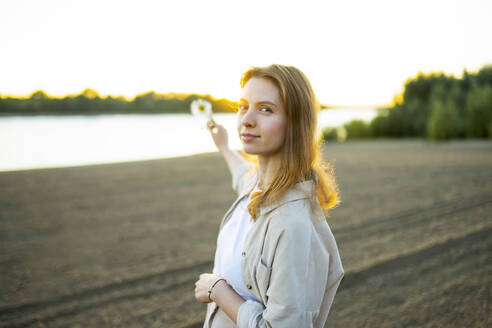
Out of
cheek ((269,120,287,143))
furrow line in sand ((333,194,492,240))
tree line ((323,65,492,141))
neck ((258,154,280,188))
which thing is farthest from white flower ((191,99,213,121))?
tree line ((323,65,492,141))

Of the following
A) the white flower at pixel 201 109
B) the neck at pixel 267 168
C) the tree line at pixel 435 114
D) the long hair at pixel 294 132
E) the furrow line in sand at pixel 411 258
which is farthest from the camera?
the tree line at pixel 435 114

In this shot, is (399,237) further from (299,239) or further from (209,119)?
(299,239)

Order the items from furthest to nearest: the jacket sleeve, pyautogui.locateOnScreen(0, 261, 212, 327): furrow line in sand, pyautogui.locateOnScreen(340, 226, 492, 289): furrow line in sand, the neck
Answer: pyautogui.locateOnScreen(340, 226, 492, 289): furrow line in sand
pyautogui.locateOnScreen(0, 261, 212, 327): furrow line in sand
the neck
the jacket sleeve

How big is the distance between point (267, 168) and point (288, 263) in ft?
1.43

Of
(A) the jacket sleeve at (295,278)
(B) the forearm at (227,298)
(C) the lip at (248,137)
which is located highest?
(C) the lip at (248,137)

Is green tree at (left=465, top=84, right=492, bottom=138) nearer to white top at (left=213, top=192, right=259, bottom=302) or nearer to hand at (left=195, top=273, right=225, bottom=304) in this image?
white top at (left=213, top=192, right=259, bottom=302)

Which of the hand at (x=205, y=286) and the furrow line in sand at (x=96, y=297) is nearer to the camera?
the hand at (x=205, y=286)

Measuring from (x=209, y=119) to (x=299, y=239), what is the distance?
1425 mm

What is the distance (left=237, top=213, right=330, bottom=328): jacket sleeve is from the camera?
120cm

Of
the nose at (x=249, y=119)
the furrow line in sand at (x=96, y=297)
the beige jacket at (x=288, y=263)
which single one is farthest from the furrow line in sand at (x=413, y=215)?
the nose at (x=249, y=119)

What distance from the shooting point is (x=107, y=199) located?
7.91 m

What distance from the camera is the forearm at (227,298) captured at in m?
1.43

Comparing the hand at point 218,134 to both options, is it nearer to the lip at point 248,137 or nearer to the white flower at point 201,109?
the white flower at point 201,109

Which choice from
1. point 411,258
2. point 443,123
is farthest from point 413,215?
point 443,123
